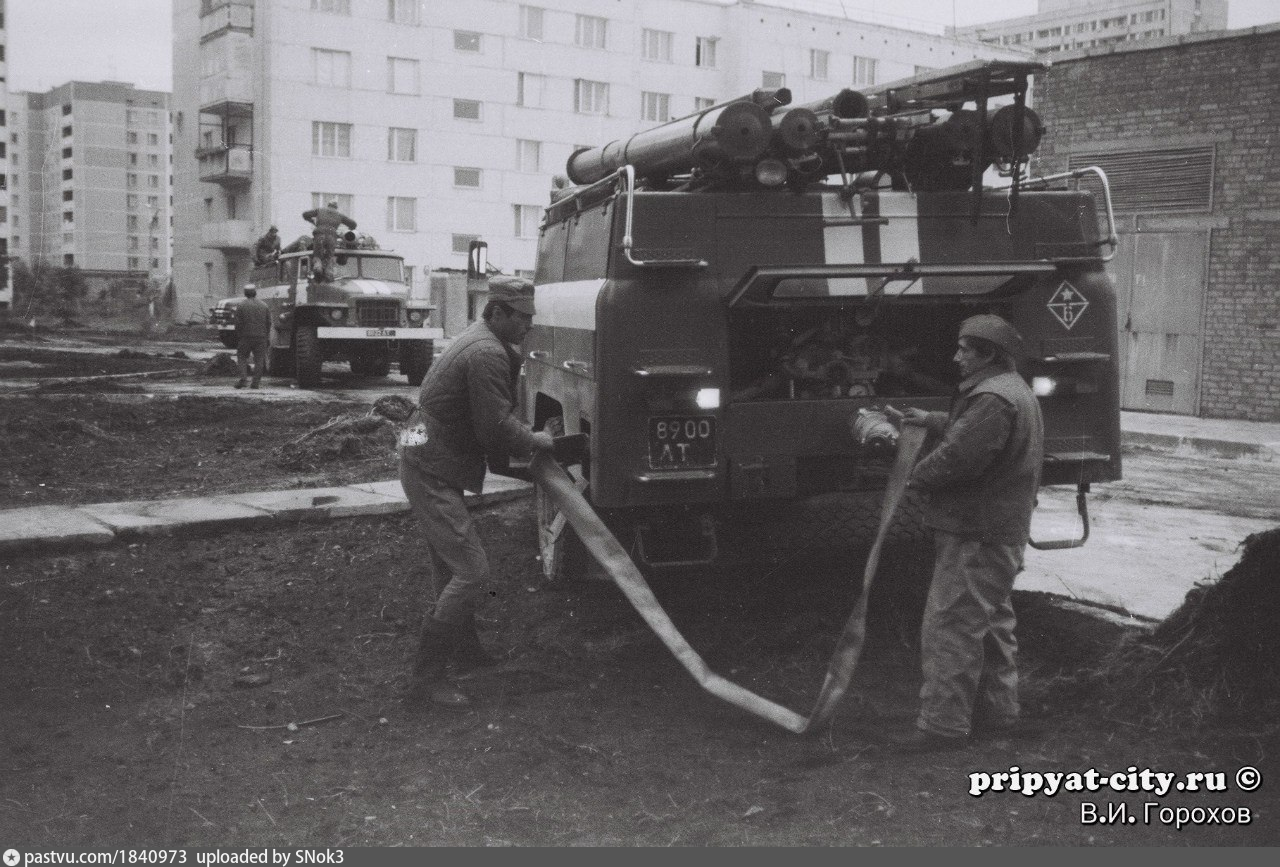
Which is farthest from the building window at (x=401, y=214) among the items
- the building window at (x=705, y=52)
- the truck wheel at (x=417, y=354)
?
the truck wheel at (x=417, y=354)

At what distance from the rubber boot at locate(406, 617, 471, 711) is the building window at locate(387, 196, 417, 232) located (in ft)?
136

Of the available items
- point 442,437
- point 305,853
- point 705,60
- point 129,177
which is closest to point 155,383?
point 442,437

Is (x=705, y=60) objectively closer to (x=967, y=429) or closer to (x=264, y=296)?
(x=264, y=296)

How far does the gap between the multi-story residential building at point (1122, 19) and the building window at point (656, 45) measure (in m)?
25.9

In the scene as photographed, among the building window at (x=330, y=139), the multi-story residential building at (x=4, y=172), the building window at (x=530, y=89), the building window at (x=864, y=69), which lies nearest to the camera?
the building window at (x=330, y=139)

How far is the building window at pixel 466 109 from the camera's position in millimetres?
45844

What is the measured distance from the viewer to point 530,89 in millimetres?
47188

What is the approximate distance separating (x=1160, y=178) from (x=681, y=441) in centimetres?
1261

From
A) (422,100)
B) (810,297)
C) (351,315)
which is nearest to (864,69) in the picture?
(422,100)

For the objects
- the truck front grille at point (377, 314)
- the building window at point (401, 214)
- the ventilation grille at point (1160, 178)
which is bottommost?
the truck front grille at point (377, 314)

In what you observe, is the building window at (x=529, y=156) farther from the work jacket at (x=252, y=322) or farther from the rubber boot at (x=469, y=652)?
the rubber boot at (x=469, y=652)

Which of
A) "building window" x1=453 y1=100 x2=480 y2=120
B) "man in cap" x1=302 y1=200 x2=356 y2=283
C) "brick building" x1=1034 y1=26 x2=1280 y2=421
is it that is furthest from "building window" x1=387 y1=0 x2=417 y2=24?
"brick building" x1=1034 y1=26 x2=1280 y2=421

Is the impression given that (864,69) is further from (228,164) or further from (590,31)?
(228,164)

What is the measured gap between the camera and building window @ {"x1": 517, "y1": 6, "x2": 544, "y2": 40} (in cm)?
4666
